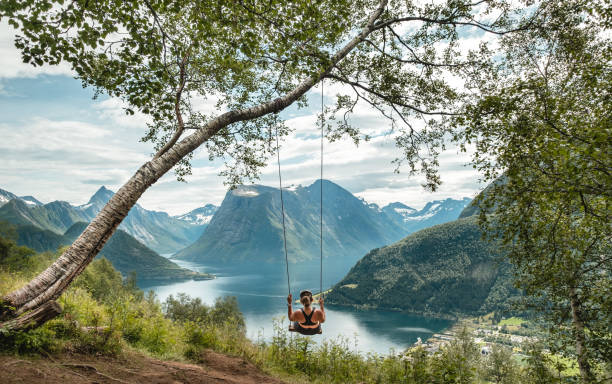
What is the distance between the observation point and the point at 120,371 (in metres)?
3.75

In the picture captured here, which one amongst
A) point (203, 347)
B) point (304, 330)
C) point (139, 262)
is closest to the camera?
point (203, 347)

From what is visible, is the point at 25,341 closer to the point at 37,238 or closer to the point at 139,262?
the point at 37,238

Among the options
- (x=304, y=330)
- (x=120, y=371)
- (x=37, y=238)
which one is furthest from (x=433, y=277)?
(x=37, y=238)

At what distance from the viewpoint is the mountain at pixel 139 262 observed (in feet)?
509

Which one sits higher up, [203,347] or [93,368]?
[93,368]

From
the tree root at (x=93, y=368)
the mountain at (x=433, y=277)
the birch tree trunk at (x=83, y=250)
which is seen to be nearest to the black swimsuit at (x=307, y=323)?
the tree root at (x=93, y=368)

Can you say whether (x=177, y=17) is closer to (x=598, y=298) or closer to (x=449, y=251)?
(x=598, y=298)

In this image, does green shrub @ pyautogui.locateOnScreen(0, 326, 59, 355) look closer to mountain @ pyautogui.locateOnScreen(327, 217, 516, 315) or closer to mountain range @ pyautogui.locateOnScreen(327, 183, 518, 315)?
mountain @ pyautogui.locateOnScreen(327, 217, 516, 315)

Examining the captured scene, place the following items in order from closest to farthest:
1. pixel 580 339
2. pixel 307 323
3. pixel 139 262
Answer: pixel 580 339 → pixel 307 323 → pixel 139 262

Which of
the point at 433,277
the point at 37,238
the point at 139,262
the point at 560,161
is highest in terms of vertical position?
the point at 560,161

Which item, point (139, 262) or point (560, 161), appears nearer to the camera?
point (560, 161)

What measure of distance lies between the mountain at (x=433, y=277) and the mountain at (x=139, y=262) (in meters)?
85.1

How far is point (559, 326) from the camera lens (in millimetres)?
5617

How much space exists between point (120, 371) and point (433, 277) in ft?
513
